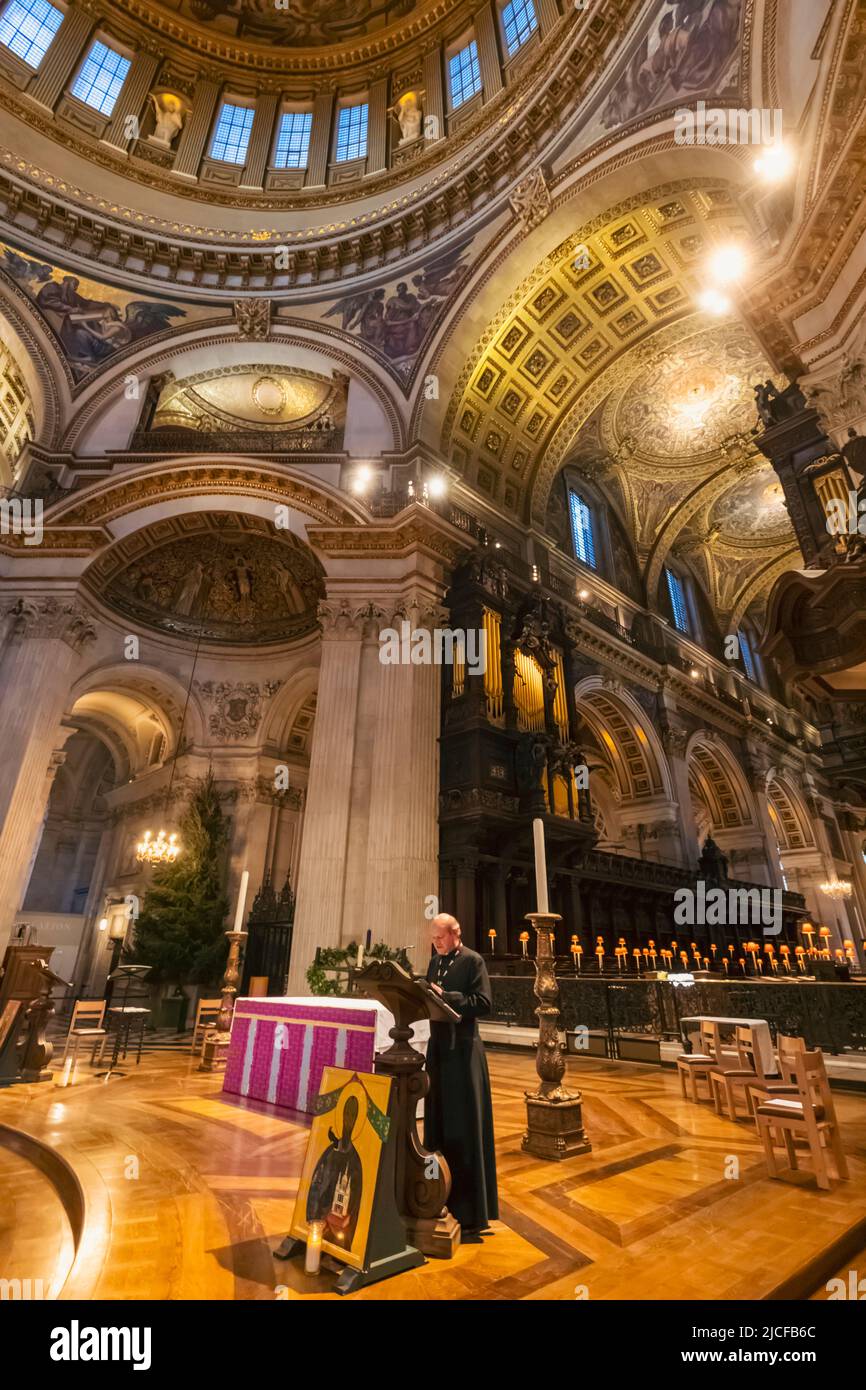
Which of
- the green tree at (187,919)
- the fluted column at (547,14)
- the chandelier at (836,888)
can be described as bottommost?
the green tree at (187,919)

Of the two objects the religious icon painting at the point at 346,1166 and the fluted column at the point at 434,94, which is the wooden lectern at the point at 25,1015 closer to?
the religious icon painting at the point at 346,1166

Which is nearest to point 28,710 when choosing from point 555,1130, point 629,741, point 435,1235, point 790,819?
point 555,1130

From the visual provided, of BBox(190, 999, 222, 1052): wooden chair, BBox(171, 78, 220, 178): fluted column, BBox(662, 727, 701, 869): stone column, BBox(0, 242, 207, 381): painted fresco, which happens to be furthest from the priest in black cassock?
BBox(171, 78, 220, 178): fluted column

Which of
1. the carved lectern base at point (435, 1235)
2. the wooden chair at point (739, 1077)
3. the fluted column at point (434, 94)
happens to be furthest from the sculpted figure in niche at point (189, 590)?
the carved lectern base at point (435, 1235)

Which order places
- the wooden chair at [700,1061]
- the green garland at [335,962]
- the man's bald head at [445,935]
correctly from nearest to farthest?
the man's bald head at [445,935] → the wooden chair at [700,1061] → the green garland at [335,962]

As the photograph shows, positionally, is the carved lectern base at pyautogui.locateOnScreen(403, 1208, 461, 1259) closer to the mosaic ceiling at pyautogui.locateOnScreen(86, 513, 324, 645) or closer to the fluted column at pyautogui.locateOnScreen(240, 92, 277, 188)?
the mosaic ceiling at pyautogui.locateOnScreen(86, 513, 324, 645)

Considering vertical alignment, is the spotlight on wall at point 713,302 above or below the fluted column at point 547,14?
below

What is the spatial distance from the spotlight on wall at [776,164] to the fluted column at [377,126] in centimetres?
1284

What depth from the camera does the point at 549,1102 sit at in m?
4.16

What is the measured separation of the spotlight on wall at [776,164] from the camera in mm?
7535

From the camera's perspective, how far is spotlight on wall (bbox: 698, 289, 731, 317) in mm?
14453

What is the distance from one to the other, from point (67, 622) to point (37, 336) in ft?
22.9

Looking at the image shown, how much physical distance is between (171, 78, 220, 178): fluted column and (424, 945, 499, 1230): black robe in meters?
21.5
